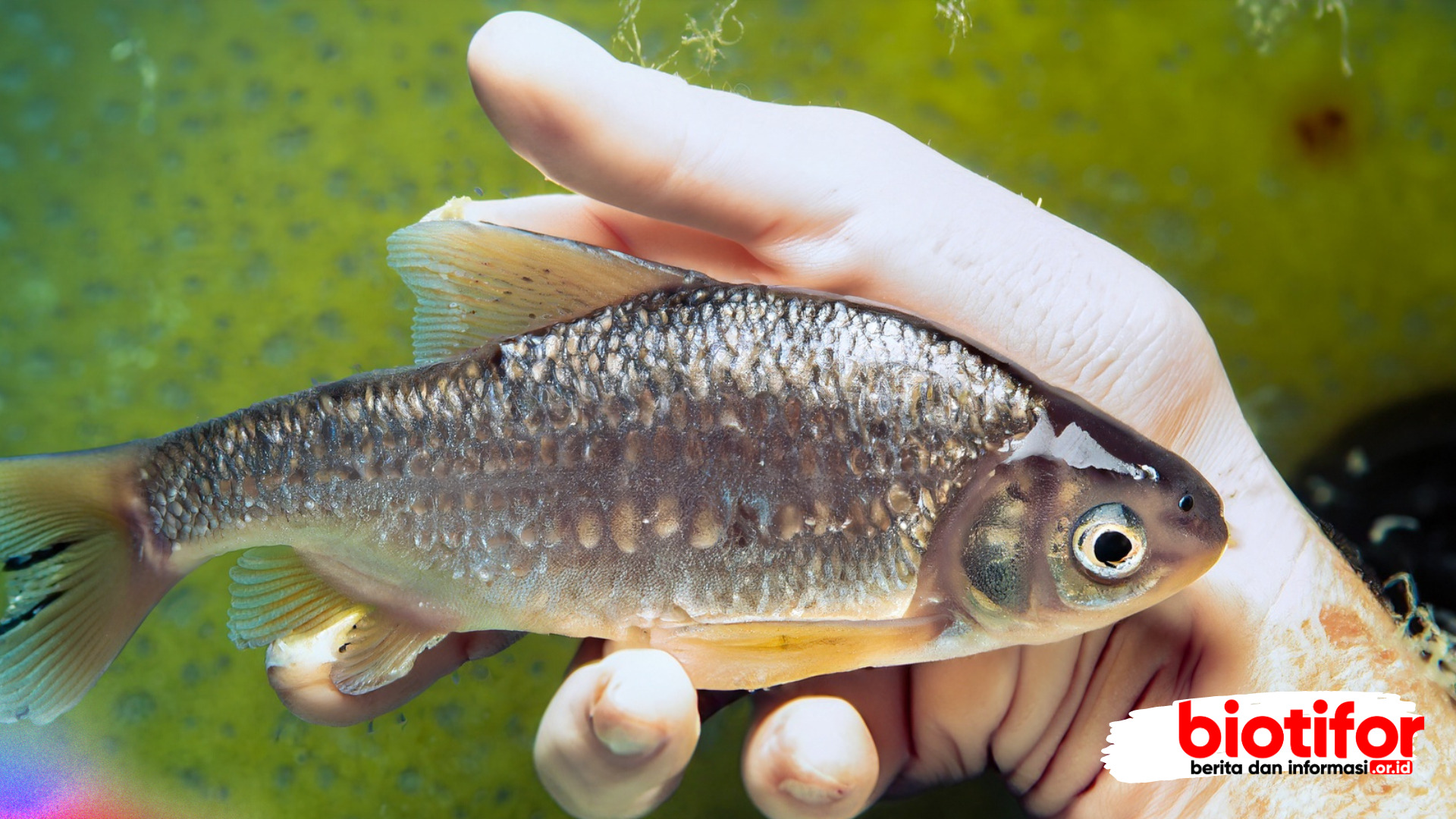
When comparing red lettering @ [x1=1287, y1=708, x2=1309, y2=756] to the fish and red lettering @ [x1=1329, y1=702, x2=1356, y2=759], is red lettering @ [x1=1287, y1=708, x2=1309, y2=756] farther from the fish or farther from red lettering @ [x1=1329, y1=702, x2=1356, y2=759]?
the fish

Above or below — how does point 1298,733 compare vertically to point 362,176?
below

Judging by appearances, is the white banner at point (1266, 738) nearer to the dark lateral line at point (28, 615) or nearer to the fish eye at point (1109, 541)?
the fish eye at point (1109, 541)

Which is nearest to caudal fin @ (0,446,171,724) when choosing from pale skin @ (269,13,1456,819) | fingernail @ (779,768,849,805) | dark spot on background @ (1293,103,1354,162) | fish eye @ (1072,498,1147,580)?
pale skin @ (269,13,1456,819)

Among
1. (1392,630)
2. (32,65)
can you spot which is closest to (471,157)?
(32,65)

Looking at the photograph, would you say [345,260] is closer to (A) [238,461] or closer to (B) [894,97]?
(A) [238,461]

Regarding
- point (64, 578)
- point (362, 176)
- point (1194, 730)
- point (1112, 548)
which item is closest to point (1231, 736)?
point (1194, 730)

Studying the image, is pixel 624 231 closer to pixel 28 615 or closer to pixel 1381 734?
pixel 28 615

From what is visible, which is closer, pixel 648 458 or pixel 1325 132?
pixel 648 458
